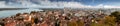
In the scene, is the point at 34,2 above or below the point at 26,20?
above

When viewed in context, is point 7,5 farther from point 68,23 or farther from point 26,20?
point 68,23

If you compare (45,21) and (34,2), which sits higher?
(34,2)

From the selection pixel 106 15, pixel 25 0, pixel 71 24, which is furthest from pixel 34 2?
pixel 106 15

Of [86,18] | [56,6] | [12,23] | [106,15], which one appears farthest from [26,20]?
[106,15]

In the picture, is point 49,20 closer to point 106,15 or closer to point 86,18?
point 86,18

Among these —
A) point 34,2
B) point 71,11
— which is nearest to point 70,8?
point 71,11

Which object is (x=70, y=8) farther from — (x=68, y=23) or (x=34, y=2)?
(x=34, y=2)

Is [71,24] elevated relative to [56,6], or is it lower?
lower
